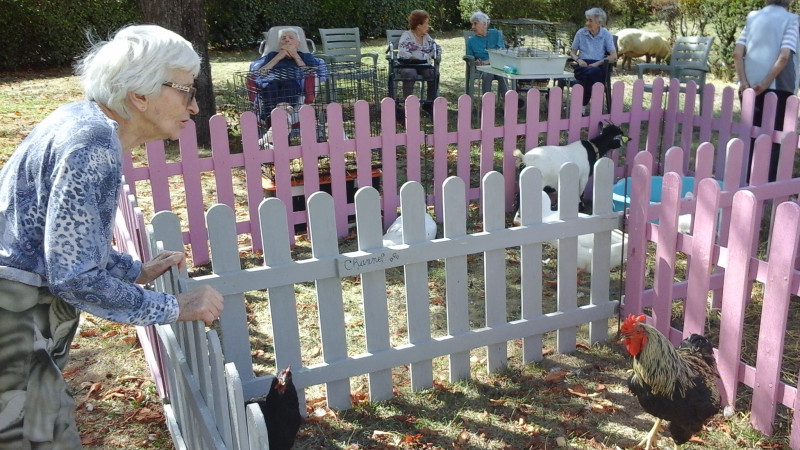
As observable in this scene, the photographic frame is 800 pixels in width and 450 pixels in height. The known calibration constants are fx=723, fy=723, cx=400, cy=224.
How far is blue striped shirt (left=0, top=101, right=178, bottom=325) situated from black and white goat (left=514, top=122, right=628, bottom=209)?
14.7 ft

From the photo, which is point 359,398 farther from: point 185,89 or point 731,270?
point 185,89

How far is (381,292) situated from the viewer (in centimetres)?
335

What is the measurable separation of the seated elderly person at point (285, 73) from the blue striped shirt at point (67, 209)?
449 centimetres

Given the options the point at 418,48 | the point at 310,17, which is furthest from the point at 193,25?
the point at 310,17

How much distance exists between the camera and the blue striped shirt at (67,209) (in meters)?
1.66

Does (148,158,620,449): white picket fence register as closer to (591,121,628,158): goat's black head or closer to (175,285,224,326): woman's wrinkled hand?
(175,285,224,326): woman's wrinkled hand

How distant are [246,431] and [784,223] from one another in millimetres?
2275

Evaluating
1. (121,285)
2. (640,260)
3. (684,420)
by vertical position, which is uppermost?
(121,285)

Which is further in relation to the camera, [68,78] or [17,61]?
[17,61]

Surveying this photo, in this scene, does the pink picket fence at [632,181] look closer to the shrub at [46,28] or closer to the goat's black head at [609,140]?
the goat's black head at [609,140]

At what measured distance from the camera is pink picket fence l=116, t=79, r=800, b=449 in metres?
3.16

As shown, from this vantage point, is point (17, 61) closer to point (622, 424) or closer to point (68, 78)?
point (68, 78)

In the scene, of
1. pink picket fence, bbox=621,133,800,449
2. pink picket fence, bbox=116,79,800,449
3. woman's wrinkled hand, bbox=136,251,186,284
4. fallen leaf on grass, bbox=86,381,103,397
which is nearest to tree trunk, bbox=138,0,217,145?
pink picket fence, bbox=116,79,800,449

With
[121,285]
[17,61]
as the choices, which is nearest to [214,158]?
[121,285]
